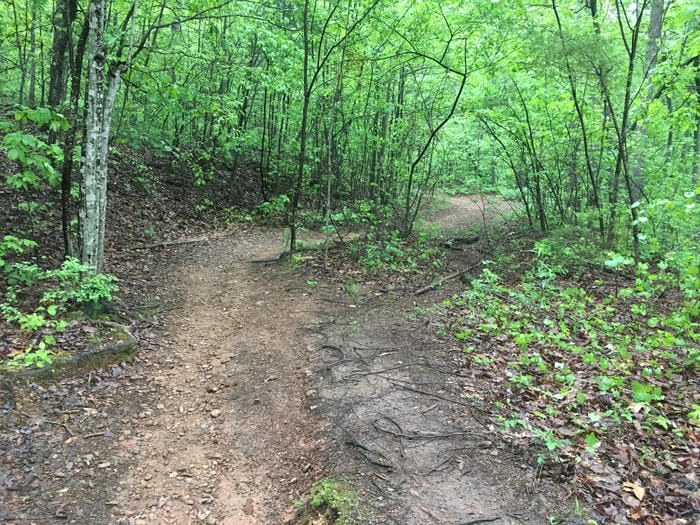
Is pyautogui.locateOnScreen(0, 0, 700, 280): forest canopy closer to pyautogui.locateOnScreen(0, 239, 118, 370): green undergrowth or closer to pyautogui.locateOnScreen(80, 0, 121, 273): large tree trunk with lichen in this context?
pyautogui.locateOnScreen(80, 0, 121, 273): large tree trunk with lichen

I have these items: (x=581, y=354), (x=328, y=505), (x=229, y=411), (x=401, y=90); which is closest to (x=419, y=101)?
(x=401, y=90)

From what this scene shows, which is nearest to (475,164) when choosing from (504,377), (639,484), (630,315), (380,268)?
(380,268)

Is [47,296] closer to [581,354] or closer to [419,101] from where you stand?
[581,354]

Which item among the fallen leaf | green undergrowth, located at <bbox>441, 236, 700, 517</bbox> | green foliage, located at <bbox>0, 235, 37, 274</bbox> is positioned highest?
green foliage, located at <bbox>0, 235, 37, 274</bbox>

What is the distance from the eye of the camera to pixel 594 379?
16.9 ft

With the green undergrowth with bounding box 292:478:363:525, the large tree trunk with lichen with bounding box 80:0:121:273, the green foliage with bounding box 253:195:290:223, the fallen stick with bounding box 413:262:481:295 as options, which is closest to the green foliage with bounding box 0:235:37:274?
the large tree trunk with lichen with bounding box 80:0:121:273

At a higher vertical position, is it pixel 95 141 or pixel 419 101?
pixel 419 101

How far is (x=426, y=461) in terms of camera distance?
13.3ft

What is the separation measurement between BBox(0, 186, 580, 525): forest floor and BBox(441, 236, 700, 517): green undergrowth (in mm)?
433

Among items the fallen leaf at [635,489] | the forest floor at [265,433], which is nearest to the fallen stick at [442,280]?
the forest floor at [265,433]

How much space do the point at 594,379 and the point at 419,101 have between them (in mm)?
9210

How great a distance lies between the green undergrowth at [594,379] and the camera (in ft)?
12.9

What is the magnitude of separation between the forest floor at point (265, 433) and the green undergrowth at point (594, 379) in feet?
1.42

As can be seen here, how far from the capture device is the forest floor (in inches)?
146
